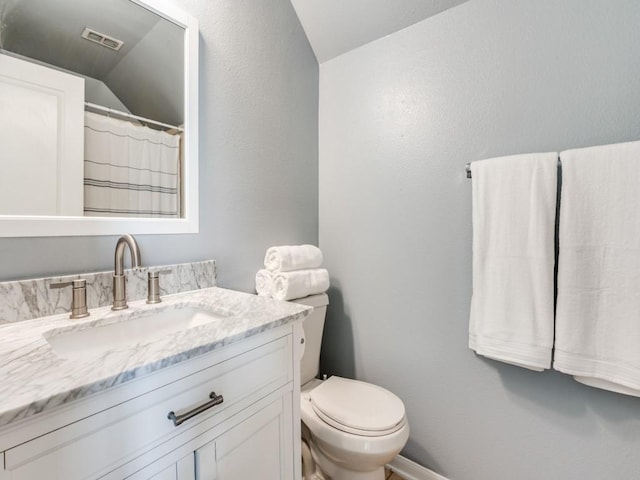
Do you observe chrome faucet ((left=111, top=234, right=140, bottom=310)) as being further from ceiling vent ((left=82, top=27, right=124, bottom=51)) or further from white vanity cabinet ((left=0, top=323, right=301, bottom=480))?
ceiling vent ((left=82, top=27, right=124, bottom=51))

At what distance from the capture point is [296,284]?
1304mm

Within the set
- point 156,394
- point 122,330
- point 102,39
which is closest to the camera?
point 156,394

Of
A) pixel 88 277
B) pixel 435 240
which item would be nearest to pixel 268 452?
pixel 88 277

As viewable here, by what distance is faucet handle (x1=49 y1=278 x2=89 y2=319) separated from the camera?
0.83 metres

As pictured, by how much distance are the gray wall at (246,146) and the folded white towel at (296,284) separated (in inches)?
6.2

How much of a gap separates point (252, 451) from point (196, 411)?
25 cm

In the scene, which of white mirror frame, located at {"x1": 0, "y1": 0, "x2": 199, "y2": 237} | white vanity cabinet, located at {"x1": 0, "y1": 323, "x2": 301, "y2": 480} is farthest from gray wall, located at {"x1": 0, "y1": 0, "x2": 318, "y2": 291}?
white vanity cabinet, located at {"x1": 0, "y1": 323, "x2": 301, "y2": 480}

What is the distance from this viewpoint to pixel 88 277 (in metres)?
0.89

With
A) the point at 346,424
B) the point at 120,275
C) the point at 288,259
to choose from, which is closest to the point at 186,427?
the point at 120,275

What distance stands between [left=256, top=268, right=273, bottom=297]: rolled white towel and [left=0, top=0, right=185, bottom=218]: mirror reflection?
1.41ft

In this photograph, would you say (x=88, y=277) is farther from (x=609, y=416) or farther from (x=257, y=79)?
(x=609, y=416)

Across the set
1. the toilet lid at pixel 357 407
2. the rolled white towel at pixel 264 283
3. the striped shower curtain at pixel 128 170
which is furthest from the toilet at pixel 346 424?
the striped shower curtain at pixel 128 170

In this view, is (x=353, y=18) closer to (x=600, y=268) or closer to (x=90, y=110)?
(x=90, y=110)

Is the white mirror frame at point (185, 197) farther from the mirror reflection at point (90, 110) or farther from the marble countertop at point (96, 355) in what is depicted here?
the marble countertop at point (96, 355)
